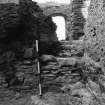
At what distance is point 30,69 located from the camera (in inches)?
207

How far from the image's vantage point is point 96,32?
3.96m

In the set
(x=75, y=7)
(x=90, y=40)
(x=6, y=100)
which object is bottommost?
(x=6, y=100)

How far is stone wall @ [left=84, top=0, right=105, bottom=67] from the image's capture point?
3512 millimetres

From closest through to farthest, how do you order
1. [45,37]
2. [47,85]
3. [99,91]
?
1. [99,91]
2. [47,85]
3. [45,37]

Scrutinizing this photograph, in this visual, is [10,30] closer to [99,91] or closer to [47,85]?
[47,85]

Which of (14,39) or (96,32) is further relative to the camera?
(14,39)

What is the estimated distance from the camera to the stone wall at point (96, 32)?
3512 millimetres

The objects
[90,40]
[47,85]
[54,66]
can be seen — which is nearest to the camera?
[90,40]

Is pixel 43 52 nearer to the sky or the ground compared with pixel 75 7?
nearer to the ground

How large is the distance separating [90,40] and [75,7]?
20.6ft

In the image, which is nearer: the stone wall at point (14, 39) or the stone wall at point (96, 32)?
the stone wall at point (96, 32)

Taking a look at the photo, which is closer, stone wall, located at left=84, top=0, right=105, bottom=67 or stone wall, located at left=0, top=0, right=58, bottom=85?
stone wall, located at left=84, top=0, right=105, bottom=67

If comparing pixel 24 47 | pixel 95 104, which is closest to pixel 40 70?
pixel 24 47

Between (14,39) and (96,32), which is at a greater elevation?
(96,32)
